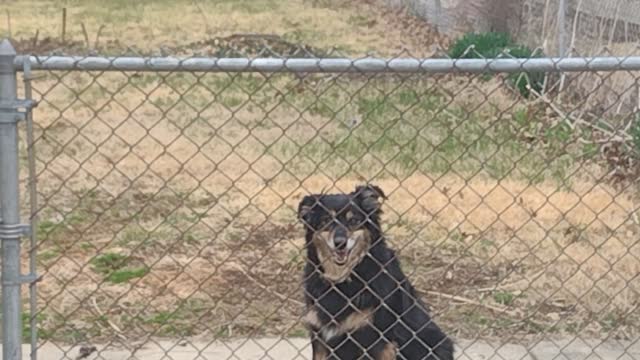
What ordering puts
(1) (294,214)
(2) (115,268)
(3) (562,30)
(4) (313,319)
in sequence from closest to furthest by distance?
(4) (313,319) < (2) (115,268) < (1) (294,214) < (3) (562,30)

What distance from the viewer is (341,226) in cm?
459

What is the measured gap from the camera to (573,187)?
26.6ft

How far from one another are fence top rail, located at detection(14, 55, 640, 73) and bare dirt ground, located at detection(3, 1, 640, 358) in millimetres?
994

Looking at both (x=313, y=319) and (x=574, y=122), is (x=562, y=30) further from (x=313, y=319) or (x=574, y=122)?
(x=313, y=319)

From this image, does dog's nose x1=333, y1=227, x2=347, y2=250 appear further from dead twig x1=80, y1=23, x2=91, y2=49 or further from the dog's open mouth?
dead twig x1=80, y1=23, x2=91, y2=49

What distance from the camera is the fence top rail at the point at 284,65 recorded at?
323cm

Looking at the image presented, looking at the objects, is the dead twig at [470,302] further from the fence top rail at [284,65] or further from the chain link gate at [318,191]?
the fence top rail at [284,65]

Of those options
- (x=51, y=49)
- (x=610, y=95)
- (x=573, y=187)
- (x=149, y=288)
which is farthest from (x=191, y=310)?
(x=51, y=49)

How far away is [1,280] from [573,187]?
5.62 meters

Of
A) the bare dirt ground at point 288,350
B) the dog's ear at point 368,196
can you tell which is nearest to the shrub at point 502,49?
the bare dirt ground at point 288,350

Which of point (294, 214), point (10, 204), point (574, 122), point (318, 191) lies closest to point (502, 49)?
point (574, 122)

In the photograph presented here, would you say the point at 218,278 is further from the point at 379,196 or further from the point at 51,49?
the point at 51,49

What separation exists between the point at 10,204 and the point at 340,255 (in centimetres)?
169

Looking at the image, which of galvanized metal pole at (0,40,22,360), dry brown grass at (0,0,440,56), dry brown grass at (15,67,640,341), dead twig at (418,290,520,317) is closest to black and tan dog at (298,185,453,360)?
dry brown grass at (15,67,640,341)
